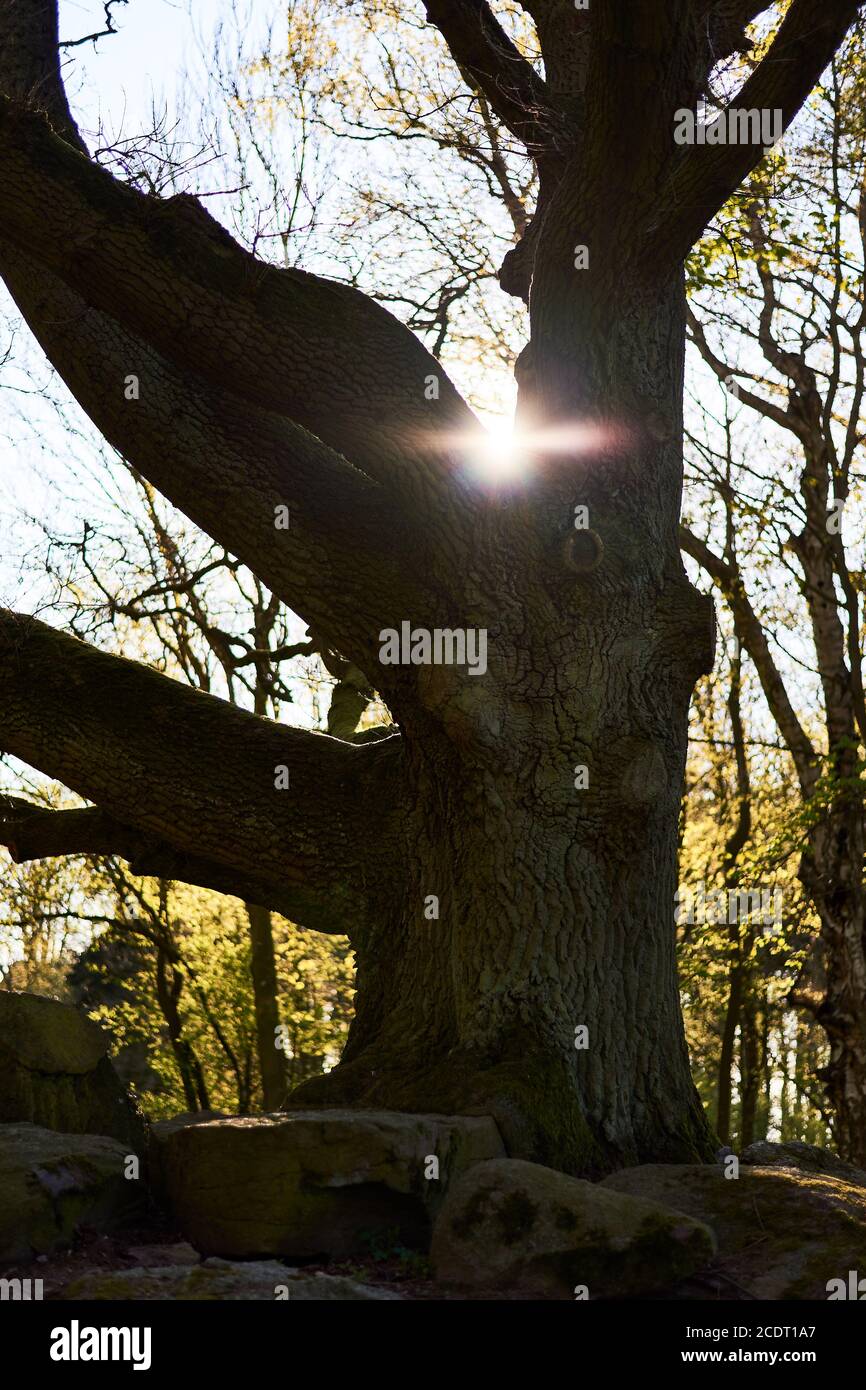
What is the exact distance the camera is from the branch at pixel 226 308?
6.55m

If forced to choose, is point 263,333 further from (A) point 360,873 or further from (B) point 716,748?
(B) point 716,748

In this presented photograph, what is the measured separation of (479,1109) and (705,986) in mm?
16843

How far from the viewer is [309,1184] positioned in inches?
203

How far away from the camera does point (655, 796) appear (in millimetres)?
6625

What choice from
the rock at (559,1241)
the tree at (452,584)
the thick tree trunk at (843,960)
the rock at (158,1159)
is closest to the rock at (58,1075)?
the rock at (158,1159)

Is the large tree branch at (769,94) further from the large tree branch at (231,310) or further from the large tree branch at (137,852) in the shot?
the large tree branch at (137,852)

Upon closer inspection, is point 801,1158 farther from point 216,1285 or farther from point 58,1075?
point 58,1075

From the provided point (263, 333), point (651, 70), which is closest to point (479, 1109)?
point (263, 333)

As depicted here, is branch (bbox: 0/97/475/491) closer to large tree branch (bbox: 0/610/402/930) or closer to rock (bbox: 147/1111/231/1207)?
large tree branch (bbox: 0/610/402/930)

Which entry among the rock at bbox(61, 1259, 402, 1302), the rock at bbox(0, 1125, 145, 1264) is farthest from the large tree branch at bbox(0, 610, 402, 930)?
the rock at bbox(61, 1259, 402, 1302)

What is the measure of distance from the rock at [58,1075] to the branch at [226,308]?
10.9ft
